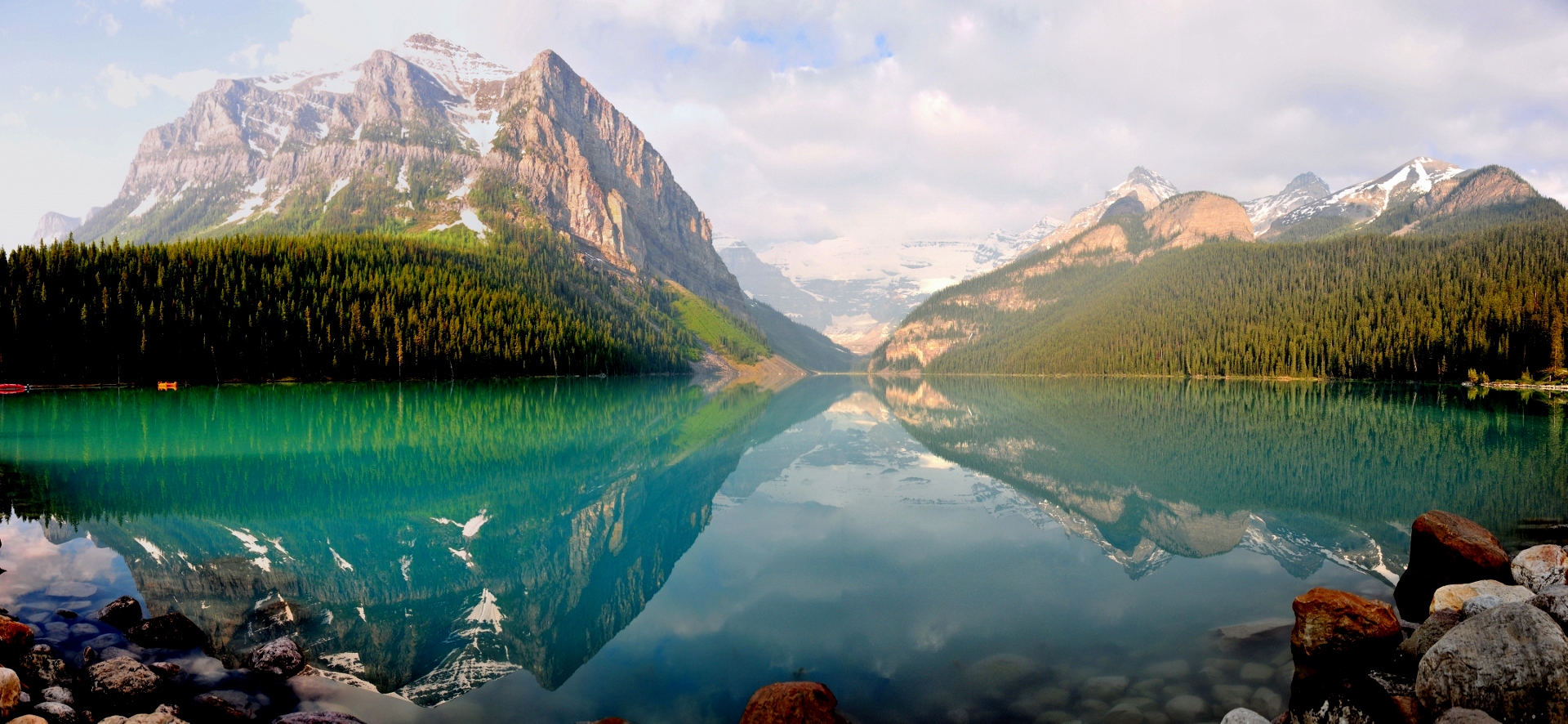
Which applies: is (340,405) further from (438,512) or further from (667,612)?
(667,612)

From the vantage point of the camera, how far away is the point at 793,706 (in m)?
7.78

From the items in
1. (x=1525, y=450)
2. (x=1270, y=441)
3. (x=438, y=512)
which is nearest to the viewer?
(x=438, y=512)

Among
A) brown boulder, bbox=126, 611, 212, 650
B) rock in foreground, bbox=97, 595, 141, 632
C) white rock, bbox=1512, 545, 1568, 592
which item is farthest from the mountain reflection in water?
white rock, bbox=1512, 545, 1568, 592

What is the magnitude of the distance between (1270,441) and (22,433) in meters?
64.3

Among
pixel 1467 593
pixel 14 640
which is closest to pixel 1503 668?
pixel 1467 593

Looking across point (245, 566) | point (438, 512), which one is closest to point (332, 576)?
→ point (245, 566)

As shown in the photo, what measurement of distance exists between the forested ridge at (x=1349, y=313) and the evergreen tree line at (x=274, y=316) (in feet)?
401

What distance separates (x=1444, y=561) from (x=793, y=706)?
13781 mm

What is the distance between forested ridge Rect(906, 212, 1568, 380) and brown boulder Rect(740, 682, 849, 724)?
119816 millimetres

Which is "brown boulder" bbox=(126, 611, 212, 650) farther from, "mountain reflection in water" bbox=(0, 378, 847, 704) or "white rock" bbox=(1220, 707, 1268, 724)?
"white rock" bbox=(1220, 707, 1268, 724)

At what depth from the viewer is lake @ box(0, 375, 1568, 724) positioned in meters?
9.87

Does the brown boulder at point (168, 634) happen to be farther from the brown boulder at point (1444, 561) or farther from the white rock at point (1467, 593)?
the brown boulder at point (1444, 561)

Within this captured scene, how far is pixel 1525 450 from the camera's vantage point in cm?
3011

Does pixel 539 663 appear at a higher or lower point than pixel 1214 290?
lower
